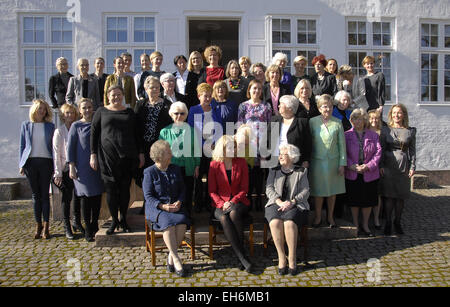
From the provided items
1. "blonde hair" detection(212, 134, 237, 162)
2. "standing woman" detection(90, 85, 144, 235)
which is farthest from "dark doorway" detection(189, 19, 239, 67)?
"blonde hair" detection(212, 134, 237, 162)

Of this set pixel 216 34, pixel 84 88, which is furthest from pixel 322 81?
pixel 216 34

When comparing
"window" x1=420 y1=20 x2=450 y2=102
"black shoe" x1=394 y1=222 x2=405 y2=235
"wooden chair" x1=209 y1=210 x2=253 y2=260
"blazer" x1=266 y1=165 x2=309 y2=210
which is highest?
"window" x1=420 y1=20 x2=450 y2=102

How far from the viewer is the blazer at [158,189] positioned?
12.8ft

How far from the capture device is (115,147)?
427cm

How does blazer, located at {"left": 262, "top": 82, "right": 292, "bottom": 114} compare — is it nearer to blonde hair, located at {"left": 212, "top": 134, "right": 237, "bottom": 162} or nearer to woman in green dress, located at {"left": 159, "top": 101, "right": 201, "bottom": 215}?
blonde hair, located at {"left": 212, "top": 134, "right": 237, "bottom": 162}

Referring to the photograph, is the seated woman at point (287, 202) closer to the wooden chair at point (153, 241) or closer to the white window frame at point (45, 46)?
the wooden chair at point (153, 241)

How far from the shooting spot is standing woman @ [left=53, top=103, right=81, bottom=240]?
15.7 feet

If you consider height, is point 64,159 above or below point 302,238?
above

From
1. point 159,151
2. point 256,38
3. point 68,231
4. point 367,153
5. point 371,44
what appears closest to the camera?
point 159,151

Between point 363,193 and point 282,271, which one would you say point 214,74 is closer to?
point 363,193

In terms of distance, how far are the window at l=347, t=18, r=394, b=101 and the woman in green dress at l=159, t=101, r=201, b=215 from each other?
239 inches

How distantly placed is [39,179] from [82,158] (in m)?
0.75

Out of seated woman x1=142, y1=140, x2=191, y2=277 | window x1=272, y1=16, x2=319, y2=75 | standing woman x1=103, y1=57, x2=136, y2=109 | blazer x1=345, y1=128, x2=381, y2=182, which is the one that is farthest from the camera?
window x1=272, y1=16, x2=319, y2=75

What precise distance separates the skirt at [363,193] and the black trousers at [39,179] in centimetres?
401
